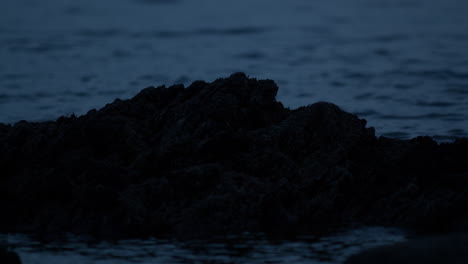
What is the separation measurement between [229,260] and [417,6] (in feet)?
100

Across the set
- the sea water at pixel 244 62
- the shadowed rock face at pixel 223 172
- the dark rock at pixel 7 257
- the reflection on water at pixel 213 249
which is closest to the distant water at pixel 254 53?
the sea water at pixel 244 62

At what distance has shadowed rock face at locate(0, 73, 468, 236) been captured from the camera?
361 inches

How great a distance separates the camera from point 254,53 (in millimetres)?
26297

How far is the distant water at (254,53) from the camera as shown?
18.5 m

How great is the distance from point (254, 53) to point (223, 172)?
672 inches

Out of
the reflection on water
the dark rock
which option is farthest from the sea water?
the dark rock

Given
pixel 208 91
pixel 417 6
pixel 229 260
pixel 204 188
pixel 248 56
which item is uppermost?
pixel 417 6

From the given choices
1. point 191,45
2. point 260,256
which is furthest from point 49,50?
point 260,256

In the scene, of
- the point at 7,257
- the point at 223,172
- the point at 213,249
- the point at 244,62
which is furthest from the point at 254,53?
the point at 7,257

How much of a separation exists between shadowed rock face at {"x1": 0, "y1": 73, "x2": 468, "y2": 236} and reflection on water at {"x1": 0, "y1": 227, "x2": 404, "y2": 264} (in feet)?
0.75

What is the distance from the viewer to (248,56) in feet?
84.6

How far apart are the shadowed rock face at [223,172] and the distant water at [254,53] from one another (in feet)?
14.9

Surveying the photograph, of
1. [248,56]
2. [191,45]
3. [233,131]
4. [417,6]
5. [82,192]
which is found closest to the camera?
[82,192]

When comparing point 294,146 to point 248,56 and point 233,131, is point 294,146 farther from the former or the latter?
point 248,56
